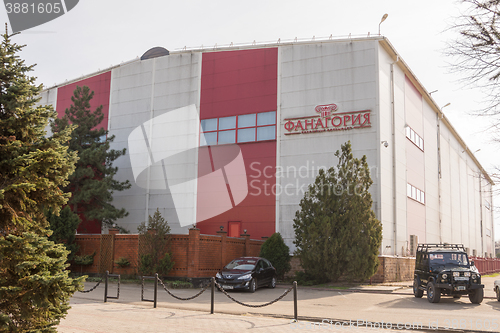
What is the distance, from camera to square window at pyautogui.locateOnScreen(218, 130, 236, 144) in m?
32.2

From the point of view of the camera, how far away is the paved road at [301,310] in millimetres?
11391

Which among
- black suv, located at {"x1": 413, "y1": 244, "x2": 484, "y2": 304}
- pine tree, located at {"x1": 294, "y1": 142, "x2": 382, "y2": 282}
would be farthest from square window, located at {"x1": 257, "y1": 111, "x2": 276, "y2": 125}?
black suv, located at {"x1": 413, "y1": 244, "x2": 484, "y2": 304}

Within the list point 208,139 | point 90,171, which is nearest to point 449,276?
point 208,139

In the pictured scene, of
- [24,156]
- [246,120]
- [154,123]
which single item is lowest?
[24,156]

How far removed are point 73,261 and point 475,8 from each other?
22928mm

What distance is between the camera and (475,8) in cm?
880

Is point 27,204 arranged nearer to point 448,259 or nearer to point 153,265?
point 448,259

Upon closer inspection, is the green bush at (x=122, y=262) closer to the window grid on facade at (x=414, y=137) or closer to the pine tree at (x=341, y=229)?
the pine tree at (x=341, y=229)

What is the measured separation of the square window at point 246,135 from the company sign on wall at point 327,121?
242 centimetres

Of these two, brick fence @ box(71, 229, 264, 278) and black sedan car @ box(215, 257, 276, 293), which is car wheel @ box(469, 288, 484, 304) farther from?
brick fence @ box(71, 229, 264, 278)

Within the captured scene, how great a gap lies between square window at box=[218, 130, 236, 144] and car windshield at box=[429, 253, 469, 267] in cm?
1759

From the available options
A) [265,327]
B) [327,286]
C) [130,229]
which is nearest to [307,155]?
[327,286]

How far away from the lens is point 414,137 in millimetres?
35750

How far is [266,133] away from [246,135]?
4.89 feet
